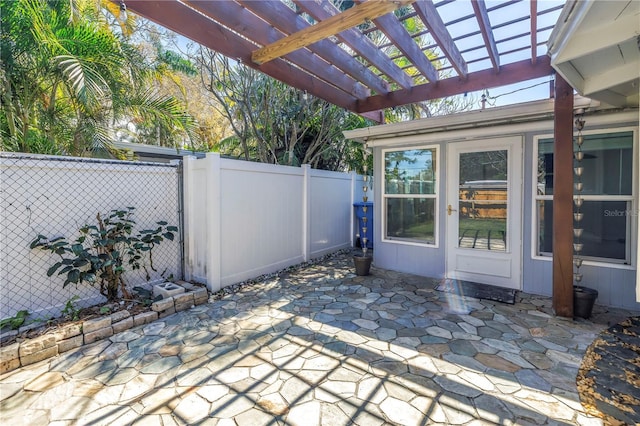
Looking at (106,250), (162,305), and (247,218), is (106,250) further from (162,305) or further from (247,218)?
(247,218)

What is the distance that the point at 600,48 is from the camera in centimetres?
223

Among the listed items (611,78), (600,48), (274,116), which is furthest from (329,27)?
(274,116)

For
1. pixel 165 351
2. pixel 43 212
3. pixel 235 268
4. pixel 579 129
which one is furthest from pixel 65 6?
pixel 579 129

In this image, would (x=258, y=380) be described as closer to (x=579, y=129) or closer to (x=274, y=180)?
(x=274, y=180)

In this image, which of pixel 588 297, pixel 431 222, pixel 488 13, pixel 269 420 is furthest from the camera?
pixel 431 222

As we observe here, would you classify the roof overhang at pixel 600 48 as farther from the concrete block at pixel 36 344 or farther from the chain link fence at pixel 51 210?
the concrete block at pixel 36 344

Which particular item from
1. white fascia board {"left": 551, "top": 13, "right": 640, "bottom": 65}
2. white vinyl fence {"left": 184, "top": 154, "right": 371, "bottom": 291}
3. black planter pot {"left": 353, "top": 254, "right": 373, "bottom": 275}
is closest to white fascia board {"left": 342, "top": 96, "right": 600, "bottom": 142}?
white fascia board {"left": 551, "top": 13, "right": 640, "bottom": 65}

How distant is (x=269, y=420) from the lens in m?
1.84

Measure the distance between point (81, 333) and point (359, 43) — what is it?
388 cm

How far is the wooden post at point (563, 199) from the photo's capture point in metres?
3.21

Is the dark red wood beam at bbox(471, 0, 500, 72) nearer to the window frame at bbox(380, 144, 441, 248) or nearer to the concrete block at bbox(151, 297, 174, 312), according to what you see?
the window frame at bbox(380, 144, 441, 248)

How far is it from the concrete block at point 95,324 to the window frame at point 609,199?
5003mm

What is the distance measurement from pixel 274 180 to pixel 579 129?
395 centimetres

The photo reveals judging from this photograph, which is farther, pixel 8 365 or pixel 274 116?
pixel 274 116
